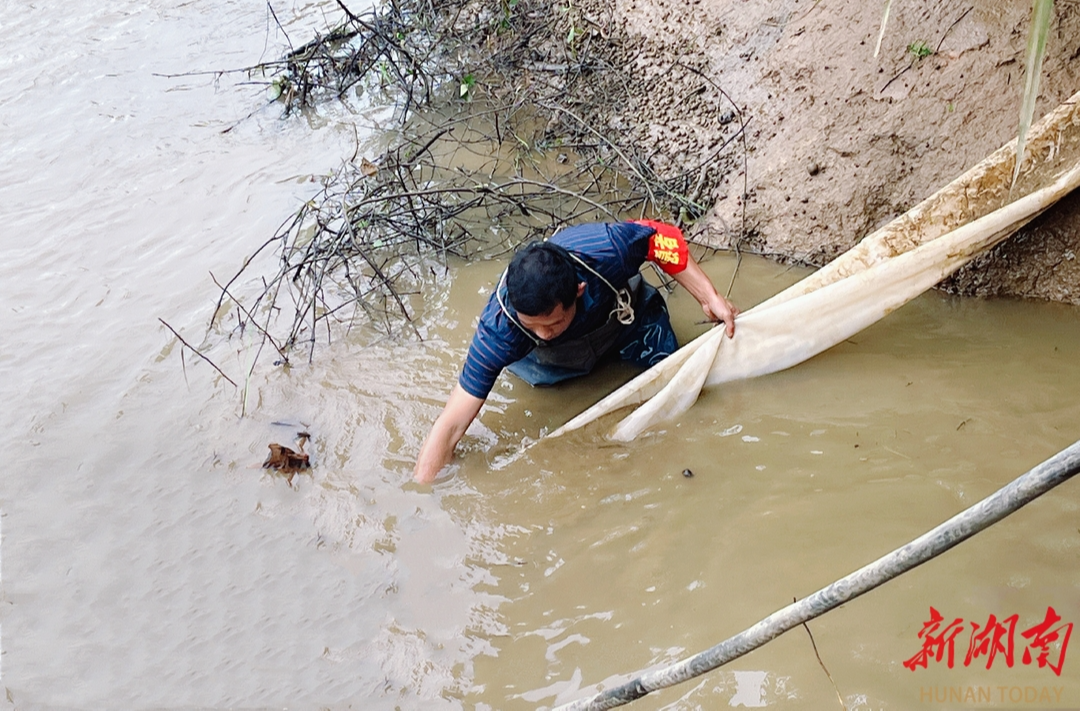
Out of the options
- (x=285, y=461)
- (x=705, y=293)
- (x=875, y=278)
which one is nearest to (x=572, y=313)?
(x=705, y=293)

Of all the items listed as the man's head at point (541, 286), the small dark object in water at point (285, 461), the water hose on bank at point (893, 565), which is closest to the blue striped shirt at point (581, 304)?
the man's head at point (541, 286)

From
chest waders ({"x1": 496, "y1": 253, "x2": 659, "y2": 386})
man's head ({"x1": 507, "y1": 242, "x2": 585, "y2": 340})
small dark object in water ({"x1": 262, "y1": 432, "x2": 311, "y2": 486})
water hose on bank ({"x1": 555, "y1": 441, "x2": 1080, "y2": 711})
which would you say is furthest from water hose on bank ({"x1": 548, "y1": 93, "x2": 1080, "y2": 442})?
water hose on bank ({"x1": 555, "y1": 441, "x2": 1080, "y2": 711})

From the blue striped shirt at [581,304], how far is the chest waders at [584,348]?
4 centimetres

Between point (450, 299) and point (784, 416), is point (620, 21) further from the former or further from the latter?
point (784, 416)

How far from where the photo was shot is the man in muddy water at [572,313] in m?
2.54

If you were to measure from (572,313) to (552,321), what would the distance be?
0.13 meters

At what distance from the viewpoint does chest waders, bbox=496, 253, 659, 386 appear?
9.59 feet

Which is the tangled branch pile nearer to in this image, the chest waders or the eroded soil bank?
the eroded soil bank

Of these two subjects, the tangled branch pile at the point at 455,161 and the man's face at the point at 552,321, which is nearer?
the man's face at the point at 552,321

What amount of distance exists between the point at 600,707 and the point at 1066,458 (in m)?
0.83

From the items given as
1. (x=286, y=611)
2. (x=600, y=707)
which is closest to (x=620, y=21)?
(x=286, y=611)

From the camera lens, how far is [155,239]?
173 inches

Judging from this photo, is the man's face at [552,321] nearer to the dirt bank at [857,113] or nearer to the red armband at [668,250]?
the red armband at [668,250]

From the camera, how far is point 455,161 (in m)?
4.71
